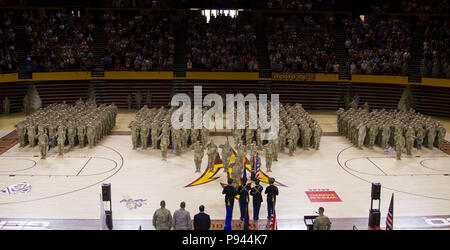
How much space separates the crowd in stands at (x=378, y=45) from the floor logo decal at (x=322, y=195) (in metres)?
16.3

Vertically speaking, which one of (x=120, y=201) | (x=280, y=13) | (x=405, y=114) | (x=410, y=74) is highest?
(x=280, y=13)

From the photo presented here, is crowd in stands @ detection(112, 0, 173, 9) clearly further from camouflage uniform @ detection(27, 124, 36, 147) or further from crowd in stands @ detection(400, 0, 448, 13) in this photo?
crowd in stands @ detection(400, 0, 448, 13)

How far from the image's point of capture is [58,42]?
30344mm

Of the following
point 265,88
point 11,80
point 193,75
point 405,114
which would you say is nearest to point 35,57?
point 11,80

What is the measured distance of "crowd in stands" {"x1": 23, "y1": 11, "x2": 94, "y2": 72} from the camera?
29.3 metres

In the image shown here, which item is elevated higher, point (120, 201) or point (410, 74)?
point (410, 74)

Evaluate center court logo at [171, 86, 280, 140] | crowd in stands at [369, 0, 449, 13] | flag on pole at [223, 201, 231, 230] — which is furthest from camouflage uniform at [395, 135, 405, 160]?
crowd in stands at [369, 0, 449, 13]

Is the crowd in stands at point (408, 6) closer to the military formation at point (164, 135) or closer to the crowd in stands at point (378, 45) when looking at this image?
the crowd in stands at point (378, 45)

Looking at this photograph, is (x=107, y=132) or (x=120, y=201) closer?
(x=120, y=201)

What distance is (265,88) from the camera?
1203 inches

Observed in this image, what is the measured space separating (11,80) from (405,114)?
22302mm

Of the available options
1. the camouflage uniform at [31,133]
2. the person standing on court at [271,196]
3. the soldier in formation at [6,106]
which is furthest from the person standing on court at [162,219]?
the soldier in formation at [6,106]

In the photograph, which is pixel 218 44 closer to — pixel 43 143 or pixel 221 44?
pixel 221 44
